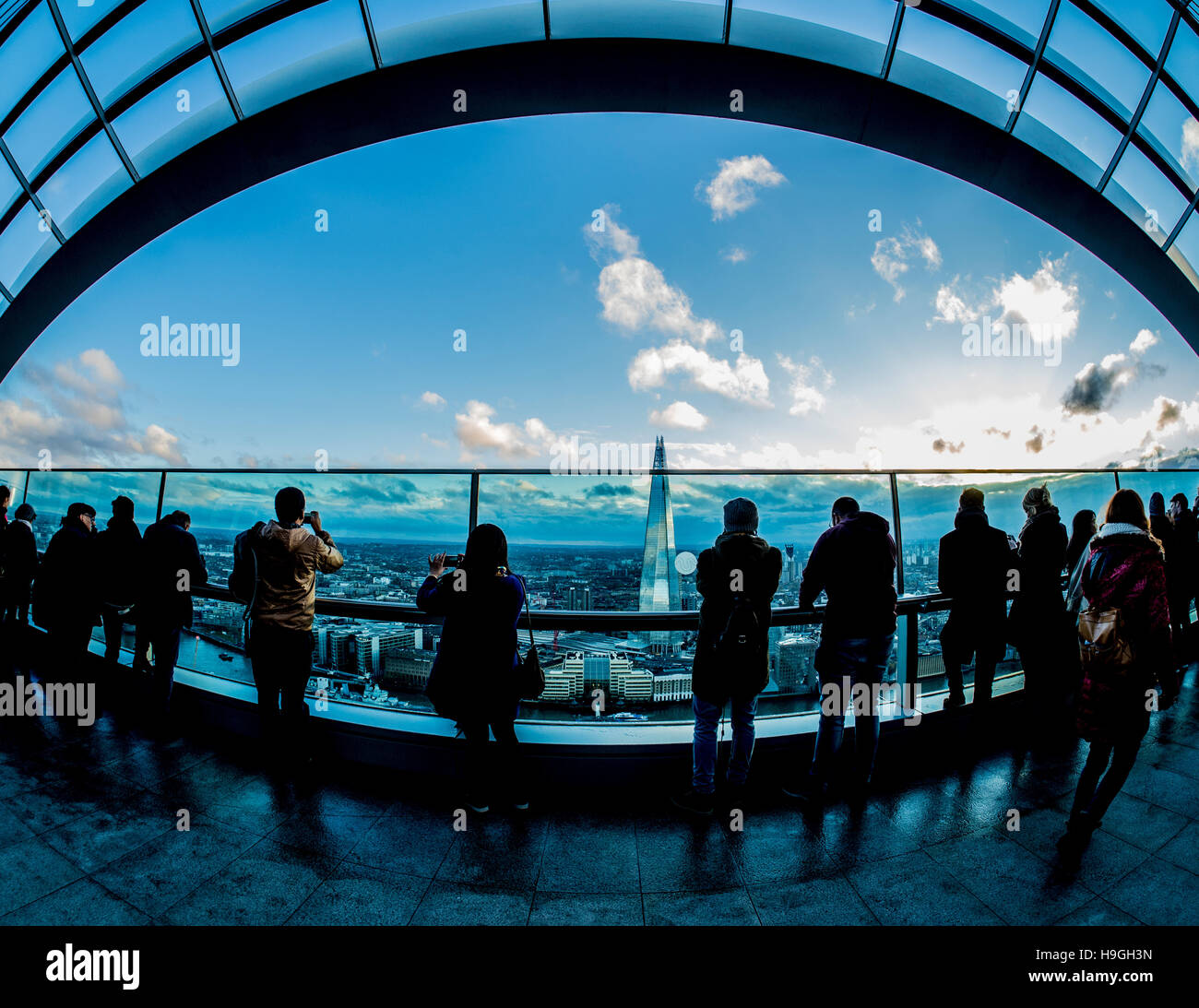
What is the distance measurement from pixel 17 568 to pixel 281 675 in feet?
16.1

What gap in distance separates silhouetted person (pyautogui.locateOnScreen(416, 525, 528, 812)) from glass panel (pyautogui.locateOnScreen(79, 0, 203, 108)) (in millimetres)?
9956

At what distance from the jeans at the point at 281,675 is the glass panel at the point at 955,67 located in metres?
10.9

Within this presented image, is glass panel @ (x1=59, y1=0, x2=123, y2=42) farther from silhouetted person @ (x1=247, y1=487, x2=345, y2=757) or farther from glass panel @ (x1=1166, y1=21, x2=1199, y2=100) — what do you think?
glass panel @ (x1=1166, y1=21, x2=1199, y2=100)

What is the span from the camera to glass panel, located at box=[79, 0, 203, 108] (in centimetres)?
704

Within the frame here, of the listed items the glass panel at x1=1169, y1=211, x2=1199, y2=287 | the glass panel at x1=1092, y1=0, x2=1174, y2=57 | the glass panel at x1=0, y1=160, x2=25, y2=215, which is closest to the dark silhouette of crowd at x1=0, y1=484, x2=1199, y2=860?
the glass panel at x1=1092, y1=0, x2=1174, y2=57

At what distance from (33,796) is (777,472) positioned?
5.43m

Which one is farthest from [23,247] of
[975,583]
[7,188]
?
[975,583]

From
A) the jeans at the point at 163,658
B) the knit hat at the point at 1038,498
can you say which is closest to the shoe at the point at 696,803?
the knit hat at the point at 1038,498

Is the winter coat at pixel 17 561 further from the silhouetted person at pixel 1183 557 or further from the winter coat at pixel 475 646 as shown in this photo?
the silhouetted person at pixel 1183 557

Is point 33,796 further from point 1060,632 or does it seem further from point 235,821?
point 1060,632

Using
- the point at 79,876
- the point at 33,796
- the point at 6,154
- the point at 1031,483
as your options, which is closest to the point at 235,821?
the point at 79,876

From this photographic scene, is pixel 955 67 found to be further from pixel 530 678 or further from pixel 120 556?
pixel 120 556

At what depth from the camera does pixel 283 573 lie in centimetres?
321

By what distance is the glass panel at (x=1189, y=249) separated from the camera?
976 cm
